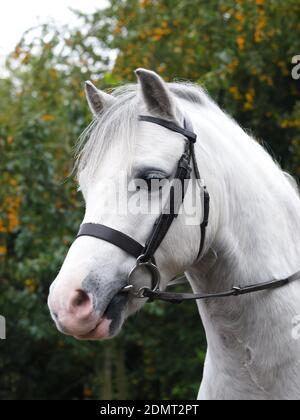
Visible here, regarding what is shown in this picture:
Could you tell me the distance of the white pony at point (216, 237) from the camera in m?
2.45

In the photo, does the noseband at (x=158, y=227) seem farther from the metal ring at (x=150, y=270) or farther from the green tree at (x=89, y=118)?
the green tree at (x=89, y=118)

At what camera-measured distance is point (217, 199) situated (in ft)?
8.78

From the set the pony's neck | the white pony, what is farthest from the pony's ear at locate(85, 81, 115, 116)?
the pony's neck

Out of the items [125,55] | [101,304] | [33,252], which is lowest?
[101,304]

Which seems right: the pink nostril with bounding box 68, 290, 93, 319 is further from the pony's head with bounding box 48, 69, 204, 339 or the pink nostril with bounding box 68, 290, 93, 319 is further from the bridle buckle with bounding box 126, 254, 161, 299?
the bridle buckle with bounding box 126, 254, 161, 299

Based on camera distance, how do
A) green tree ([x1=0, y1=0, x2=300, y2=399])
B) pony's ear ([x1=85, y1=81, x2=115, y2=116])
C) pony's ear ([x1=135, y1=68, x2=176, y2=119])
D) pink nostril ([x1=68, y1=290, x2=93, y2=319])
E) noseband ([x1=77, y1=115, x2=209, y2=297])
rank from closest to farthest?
pink nostril ([x1=68, y1=290, x2=93, y2=319]) < noseband ([x1=77, y1=115, x2=209, y2=297]) < pony's ear ([x1=135, y1=68, x2=176, y2=119]) < pony's ear ([x1=85, y1=81, x2=115, y2=116]) < green tree ([x1=0, y1=0, x2=300, y2=399])

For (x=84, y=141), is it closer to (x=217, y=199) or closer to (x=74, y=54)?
(x=217, y=199)

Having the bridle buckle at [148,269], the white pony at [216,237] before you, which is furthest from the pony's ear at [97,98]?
the bridle buckle at [148,269]

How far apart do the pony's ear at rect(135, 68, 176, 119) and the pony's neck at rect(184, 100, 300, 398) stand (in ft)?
0.67

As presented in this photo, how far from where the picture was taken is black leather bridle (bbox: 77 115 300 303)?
241cm

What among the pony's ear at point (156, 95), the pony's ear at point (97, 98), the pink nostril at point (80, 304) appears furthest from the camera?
the pony's ear at point (97, 98)

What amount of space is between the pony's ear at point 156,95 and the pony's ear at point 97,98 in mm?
242
